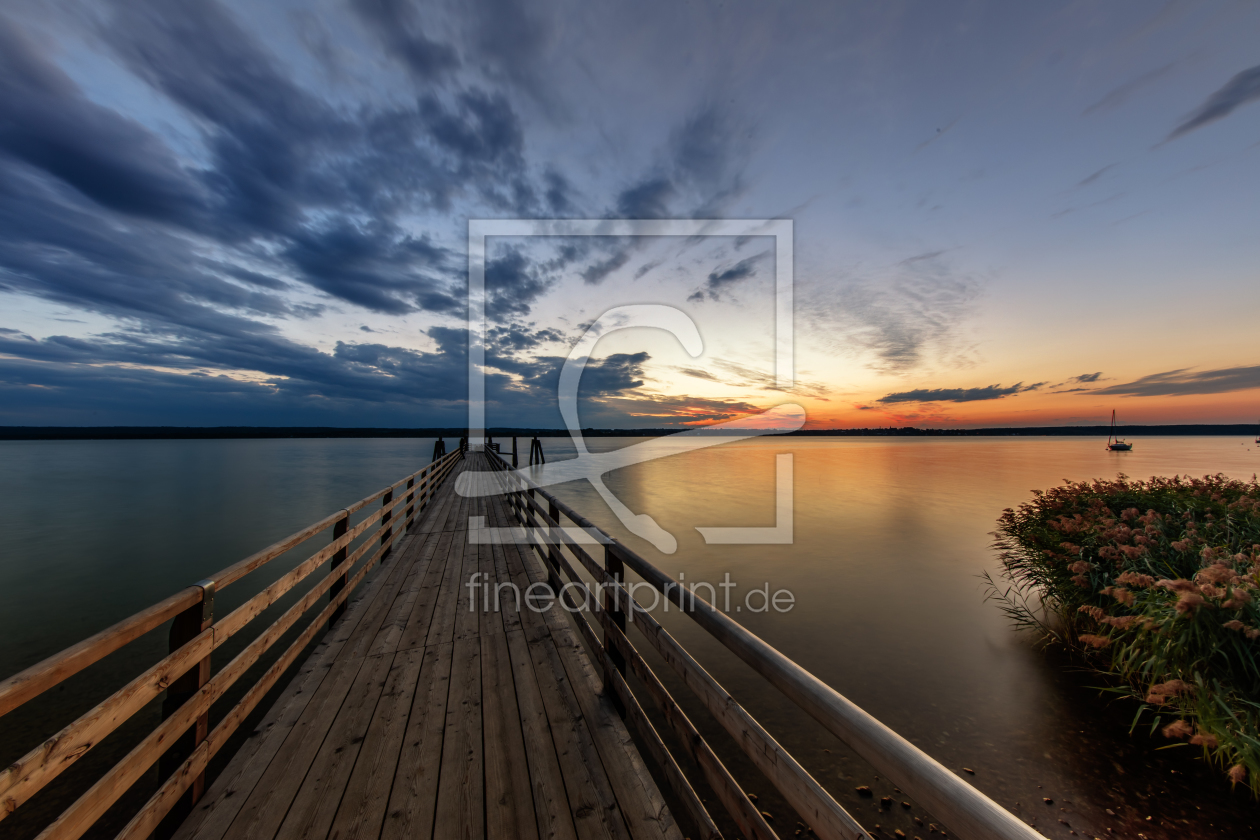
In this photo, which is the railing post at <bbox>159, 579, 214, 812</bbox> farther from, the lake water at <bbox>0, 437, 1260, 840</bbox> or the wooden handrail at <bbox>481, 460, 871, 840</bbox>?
the lake water at <bbox>0, 437, 1260, 840</bbox>

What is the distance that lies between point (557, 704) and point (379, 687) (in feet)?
4.64

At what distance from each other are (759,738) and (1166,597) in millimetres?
5540

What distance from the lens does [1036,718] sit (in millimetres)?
5301

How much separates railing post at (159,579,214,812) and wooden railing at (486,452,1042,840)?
7.50 feet

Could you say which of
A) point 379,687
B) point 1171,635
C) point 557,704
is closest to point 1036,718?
point 1171,635

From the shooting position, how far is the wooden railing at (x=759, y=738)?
1.08 meters

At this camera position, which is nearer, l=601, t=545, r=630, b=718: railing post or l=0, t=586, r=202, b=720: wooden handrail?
l=0, t=586, r=202, b=720: wooden handrail

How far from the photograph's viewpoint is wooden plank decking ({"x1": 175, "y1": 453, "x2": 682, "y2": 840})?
2342 millimetres

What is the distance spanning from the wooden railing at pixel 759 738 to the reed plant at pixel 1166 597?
3.83 metres

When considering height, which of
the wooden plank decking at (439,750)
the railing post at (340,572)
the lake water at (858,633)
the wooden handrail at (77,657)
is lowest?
the lake water at (858,633)

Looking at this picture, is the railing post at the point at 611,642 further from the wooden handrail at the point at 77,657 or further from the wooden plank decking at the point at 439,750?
the wooden handrail at the point at 77,657

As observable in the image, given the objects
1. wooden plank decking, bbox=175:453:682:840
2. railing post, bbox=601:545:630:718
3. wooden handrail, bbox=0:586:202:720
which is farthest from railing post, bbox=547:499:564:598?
wooden handrail, bbox=0:586:202:720

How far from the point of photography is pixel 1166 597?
4562 mm

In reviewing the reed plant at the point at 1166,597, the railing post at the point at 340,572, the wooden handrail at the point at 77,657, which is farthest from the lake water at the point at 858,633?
the wooden handrail at the point at 77,657
